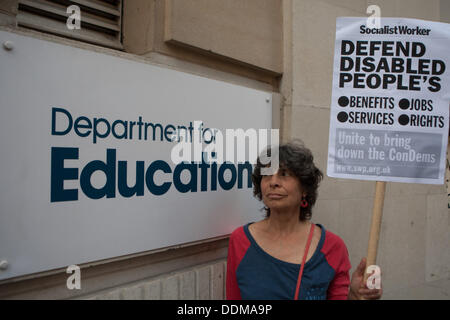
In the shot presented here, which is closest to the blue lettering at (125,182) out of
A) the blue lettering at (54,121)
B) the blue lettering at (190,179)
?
the blue lettering at (190,179)

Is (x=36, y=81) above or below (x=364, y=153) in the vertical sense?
above

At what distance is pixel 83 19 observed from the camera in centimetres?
264

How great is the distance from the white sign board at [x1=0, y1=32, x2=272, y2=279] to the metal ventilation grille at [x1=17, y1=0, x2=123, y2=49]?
0.51 meters

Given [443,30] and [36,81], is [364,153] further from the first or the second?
[36,81]

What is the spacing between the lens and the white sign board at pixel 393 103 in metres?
2.26

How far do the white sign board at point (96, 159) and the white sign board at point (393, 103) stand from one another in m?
1.06

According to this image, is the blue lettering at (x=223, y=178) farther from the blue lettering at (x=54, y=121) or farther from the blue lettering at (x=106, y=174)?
the blue lettering at (x=54, y=121)

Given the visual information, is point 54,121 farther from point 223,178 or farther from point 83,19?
point 223,178

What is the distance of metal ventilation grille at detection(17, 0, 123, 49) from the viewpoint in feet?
7.82

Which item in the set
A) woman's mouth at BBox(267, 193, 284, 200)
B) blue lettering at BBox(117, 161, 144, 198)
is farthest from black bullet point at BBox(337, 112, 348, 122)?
blue lettering at BBox(117, 161, 144, 198)

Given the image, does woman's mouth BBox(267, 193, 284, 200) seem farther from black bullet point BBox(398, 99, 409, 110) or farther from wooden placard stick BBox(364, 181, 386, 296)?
black bullet point BBox(398, 99, 409, 110)

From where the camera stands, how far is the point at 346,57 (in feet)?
7.67
